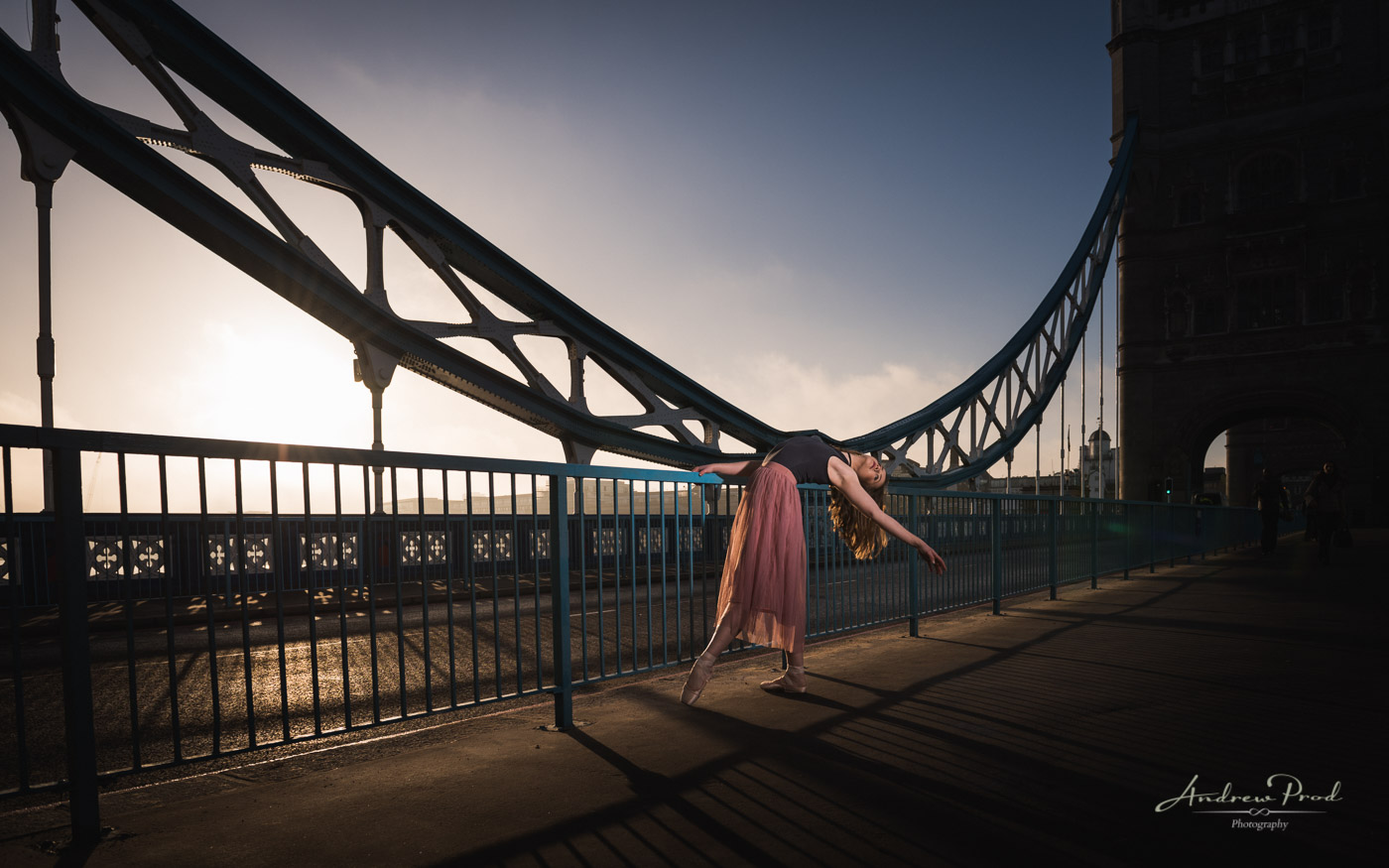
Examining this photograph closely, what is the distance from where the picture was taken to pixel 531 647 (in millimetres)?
7336

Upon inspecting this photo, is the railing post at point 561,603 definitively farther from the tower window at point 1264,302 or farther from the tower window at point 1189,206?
the tower window at point 1189,206

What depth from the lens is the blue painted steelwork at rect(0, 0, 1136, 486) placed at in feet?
42.7

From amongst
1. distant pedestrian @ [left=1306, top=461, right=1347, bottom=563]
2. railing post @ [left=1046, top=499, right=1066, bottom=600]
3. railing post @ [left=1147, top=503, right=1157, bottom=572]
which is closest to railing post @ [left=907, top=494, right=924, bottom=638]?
railing post @ [left=1046, top=499, right=1066, bottom=600]

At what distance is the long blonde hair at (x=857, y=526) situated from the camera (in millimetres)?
4594

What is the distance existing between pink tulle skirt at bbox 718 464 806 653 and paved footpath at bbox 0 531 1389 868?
0.36 m

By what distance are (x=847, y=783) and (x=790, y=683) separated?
1.40m

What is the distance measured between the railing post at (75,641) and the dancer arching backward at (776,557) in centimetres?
231

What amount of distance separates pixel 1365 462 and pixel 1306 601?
31.1 meters

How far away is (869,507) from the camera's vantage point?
4117 millimetres

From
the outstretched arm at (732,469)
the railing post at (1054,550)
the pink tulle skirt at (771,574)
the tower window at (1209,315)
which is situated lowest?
the railing post at (1054,550)

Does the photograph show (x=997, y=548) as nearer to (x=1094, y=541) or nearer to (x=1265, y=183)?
(x=1094, y=541)

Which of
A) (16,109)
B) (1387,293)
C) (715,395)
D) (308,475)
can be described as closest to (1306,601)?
(308,475)

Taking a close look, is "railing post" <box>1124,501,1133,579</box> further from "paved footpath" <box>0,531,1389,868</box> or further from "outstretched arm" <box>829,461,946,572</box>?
"outstretched arm" <box>829,461,946,572</box>

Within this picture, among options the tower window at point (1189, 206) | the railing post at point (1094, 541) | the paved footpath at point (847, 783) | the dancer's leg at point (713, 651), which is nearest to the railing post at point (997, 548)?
the paved footpath at point (847, 783)
